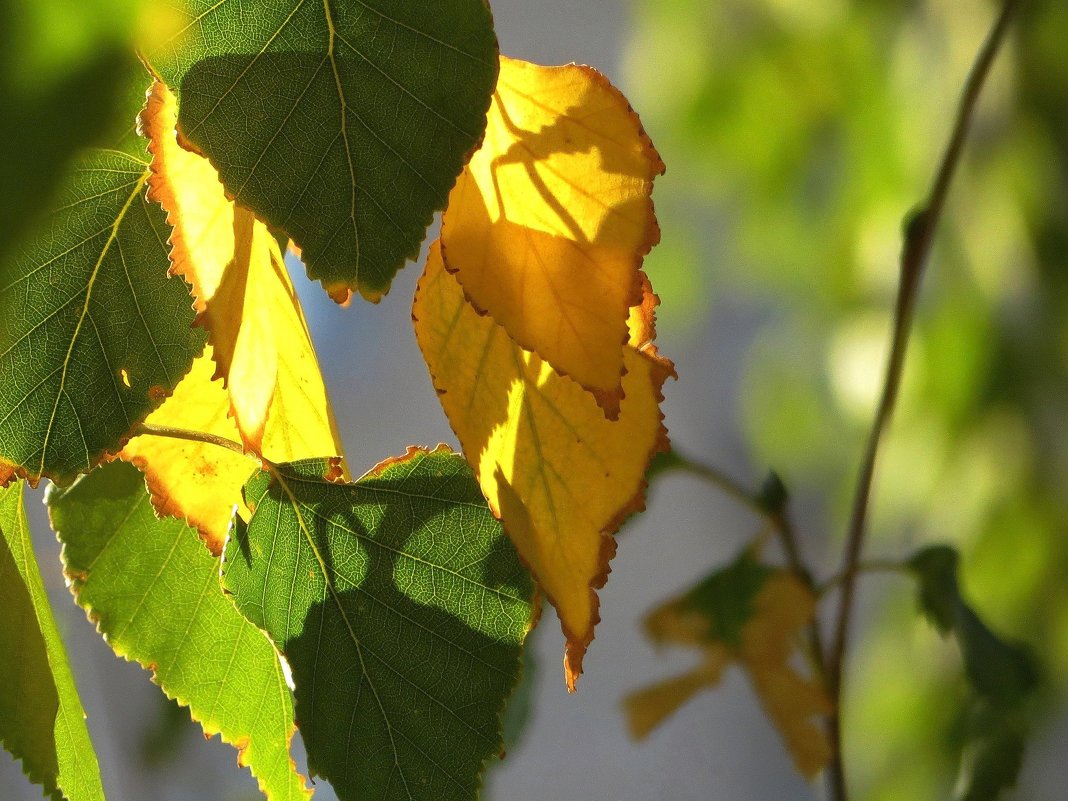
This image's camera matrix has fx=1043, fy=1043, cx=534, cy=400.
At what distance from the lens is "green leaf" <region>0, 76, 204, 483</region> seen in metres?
0.19

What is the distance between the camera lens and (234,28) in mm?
162

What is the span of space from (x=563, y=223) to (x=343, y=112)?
43 mm

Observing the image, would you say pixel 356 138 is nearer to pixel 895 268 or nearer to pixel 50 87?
pixel 50 87

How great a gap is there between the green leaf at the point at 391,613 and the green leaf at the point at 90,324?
3 cm

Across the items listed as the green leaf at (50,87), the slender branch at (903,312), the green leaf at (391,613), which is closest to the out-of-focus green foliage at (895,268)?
the slender branch at (903,312)

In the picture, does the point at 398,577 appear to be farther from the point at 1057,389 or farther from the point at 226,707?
the point at 1057,389

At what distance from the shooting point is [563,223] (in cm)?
19

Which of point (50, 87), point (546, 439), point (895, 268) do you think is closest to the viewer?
point (50, 87)

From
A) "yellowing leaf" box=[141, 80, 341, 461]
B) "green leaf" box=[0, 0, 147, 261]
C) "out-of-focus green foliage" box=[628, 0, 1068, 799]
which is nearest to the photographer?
"green leaf" box=[0, 0, 147, 261]

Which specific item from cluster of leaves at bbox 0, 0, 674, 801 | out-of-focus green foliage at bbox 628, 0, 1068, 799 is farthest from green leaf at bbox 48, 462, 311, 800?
out-of-focus green foliage at bbox 628, 0, 1068, 799

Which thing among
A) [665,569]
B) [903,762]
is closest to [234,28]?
[903,762]

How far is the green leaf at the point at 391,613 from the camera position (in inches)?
8.1

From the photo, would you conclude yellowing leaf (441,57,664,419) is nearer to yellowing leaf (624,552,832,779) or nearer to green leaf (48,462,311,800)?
green leaf (48,462,311,800)

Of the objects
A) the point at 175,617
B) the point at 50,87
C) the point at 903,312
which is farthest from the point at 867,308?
the point at 50,87
